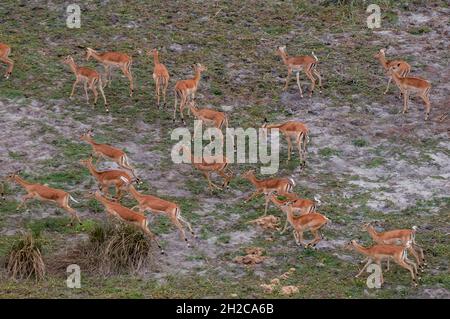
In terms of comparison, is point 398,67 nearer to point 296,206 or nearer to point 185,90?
point 185,90

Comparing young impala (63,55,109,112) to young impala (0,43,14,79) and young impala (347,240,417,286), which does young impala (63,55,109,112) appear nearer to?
young impala (0,43,14,79)

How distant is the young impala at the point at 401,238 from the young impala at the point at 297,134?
3.58 metres

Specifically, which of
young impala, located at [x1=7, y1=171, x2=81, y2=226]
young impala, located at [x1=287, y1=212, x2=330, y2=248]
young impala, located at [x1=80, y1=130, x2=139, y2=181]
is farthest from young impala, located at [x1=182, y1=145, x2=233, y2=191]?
young impala, located at [x1=7, y1=171, x2=81, y2=226]

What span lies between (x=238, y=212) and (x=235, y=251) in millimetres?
1491

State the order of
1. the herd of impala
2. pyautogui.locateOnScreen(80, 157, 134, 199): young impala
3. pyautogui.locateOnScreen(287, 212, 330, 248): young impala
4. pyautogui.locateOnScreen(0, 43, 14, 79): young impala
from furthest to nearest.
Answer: pyautogui.locateOnScreen(0, 43, 14, 79): young impala < pyautogui.locateOnScreen(80, 157, 134, 199): young impala < pyautogui.locateOnScreen(287, 212, 330, 248): young impala < the herd of impala

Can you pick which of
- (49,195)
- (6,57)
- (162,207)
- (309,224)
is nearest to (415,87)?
(309,224)

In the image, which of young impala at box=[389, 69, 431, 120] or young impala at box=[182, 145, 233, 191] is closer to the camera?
young impala at box=[182, 145, 233, 191]

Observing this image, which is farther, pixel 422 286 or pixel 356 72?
pixel 356 72

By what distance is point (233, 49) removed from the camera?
71.2 feet

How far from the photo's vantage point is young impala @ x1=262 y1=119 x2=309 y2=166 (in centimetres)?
1716

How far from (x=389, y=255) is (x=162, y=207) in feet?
12.2

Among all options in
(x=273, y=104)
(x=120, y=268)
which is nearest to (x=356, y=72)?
(x=273, y=104)

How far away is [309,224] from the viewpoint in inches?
557
